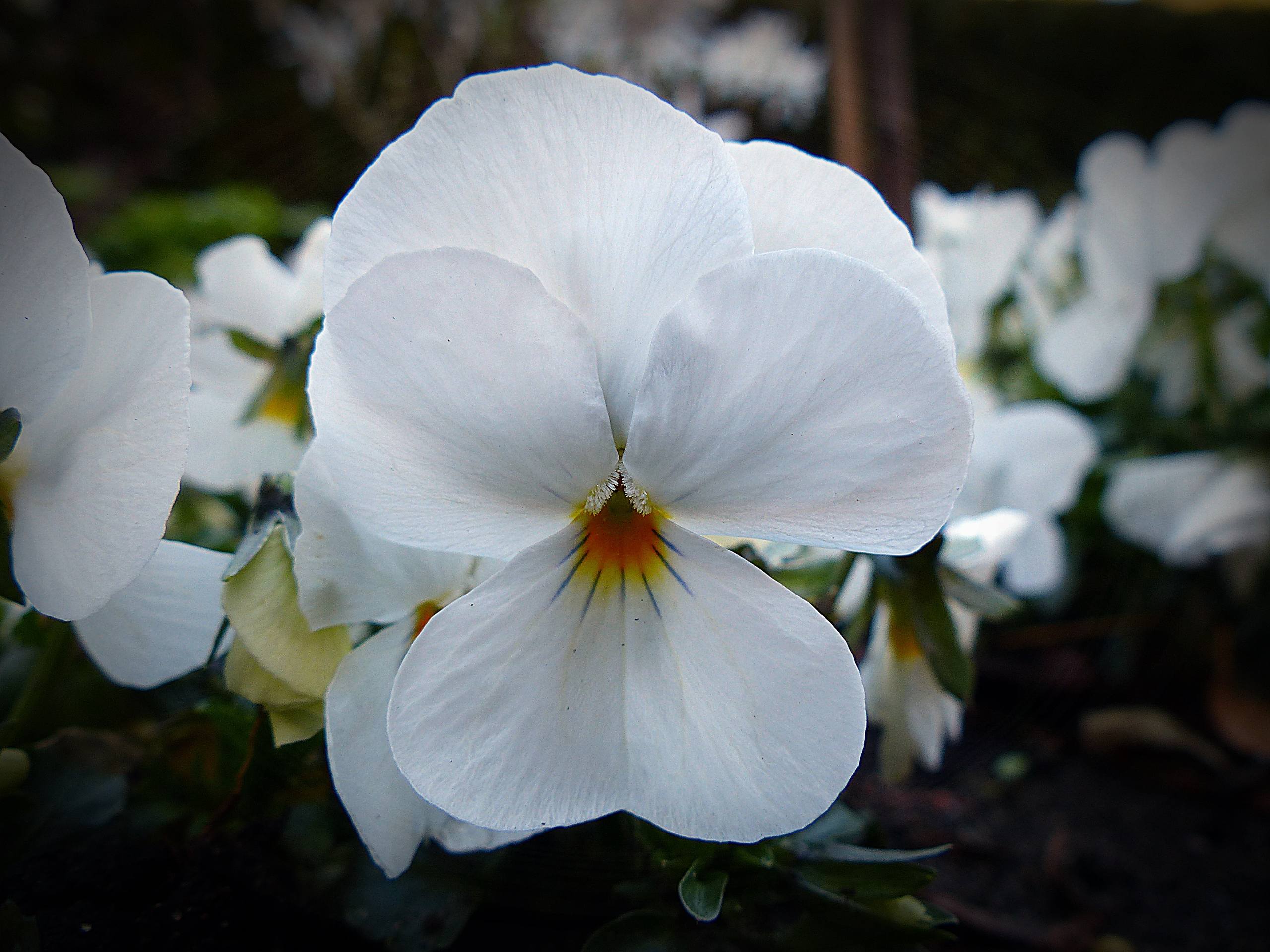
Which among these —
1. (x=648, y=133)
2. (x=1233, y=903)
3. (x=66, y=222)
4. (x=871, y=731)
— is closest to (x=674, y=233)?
(x=648, y=133)

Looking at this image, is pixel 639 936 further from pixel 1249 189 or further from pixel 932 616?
pixel 1249 189

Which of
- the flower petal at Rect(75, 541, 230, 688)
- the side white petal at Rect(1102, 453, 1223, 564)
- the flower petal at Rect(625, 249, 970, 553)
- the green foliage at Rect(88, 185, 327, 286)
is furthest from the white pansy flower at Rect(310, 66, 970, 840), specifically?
the green foliage at Rect(88, 185, 327, 286)

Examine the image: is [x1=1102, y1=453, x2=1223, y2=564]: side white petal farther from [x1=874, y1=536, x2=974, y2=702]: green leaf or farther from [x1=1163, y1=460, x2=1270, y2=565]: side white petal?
[x1=874, y1=536, x2=974, y2=702]: green leaf

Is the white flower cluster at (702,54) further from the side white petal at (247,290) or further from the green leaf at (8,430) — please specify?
the green leaf at (8,430)

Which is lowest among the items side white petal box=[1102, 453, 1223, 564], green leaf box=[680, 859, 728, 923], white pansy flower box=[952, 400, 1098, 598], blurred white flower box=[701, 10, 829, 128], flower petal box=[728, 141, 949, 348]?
side white petal box=[1102, 453, 1223, 564]

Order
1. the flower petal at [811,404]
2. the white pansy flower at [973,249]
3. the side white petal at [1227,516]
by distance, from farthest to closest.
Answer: the white pansy flower at [973,249]
the side white petal at [1227,516]
the flower petal at [811,404]

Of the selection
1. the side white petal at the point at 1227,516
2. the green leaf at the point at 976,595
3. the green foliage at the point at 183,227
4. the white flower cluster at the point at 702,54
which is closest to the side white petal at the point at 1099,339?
the side white petal at the point at 1227,516

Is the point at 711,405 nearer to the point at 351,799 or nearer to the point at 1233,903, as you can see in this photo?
the point at 351,799
